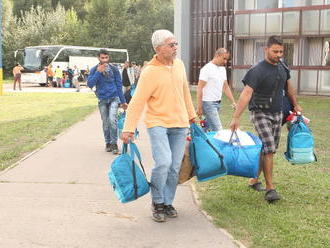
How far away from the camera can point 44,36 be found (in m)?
56.9

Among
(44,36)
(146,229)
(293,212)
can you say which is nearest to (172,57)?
(146,229)

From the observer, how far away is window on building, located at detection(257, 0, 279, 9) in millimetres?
29220

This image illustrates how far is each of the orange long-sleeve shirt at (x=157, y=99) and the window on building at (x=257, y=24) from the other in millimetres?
24236

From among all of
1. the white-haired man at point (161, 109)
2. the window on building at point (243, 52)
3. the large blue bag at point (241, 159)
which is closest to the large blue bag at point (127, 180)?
the white-haired man at point (161, 109)

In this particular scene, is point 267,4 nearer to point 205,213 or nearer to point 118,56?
point 118,56

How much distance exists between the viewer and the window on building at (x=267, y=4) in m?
29.2

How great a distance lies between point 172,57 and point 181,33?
30391 mm

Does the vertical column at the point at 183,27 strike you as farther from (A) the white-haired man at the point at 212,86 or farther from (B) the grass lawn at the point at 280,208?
(B) the grass lawn at the point at 280,208

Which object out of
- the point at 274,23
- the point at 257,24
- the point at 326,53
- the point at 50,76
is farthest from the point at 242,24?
the point at 50,76

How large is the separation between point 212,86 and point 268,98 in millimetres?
2903

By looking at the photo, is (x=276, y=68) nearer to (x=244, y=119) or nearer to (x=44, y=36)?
(x=244, y=119)

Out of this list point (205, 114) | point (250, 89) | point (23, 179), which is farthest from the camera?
point (205, 114)

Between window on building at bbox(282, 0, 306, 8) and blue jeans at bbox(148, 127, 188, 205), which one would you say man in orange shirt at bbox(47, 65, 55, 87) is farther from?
blue jeans at bbox(148, 127, 188, 205)

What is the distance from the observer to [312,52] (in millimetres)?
27578
